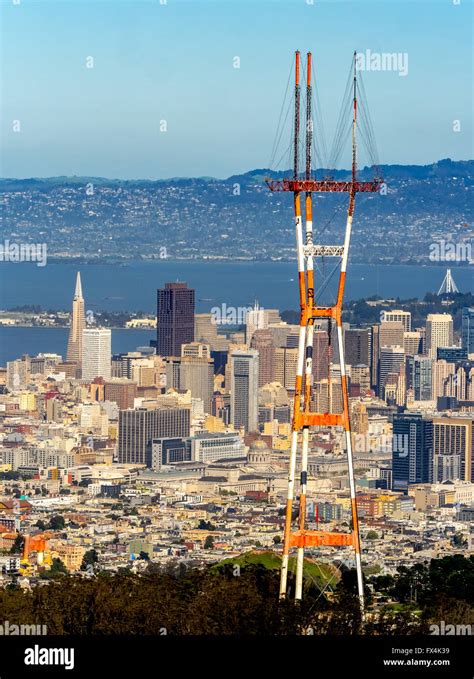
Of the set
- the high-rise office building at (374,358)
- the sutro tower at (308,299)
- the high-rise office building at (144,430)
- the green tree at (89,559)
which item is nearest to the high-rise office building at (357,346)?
the high-rise office building at (374,358)

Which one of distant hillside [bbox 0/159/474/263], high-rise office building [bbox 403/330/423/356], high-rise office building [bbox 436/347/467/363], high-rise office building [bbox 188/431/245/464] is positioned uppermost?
distant hillside [bbox 0/159/474/263]

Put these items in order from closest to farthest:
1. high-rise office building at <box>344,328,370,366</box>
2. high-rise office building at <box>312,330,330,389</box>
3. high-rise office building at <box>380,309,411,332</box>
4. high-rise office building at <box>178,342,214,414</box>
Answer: high-rise office building at <box>312,330,330,389</box> < high-rise office building at <box>344,328,370,366</box> < high-rise office building at <box>178,342,214,414</box> < high-rise office building at <box>380,309,411,332</box>

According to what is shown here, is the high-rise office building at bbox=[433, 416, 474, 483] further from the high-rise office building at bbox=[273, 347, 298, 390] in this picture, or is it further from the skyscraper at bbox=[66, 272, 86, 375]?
the skyscraper at bbox=[66, 272, 86, 375]

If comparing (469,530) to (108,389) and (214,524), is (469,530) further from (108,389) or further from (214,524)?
(108,389)

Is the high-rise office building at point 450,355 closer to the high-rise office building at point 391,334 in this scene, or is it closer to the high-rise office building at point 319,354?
the high-rise office building at point 391,334

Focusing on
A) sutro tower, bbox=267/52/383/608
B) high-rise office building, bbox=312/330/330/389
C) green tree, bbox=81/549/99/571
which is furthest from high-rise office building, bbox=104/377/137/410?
sutro tower, bbox=267/52/383/608

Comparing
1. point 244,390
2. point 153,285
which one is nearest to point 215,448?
point 244,390
